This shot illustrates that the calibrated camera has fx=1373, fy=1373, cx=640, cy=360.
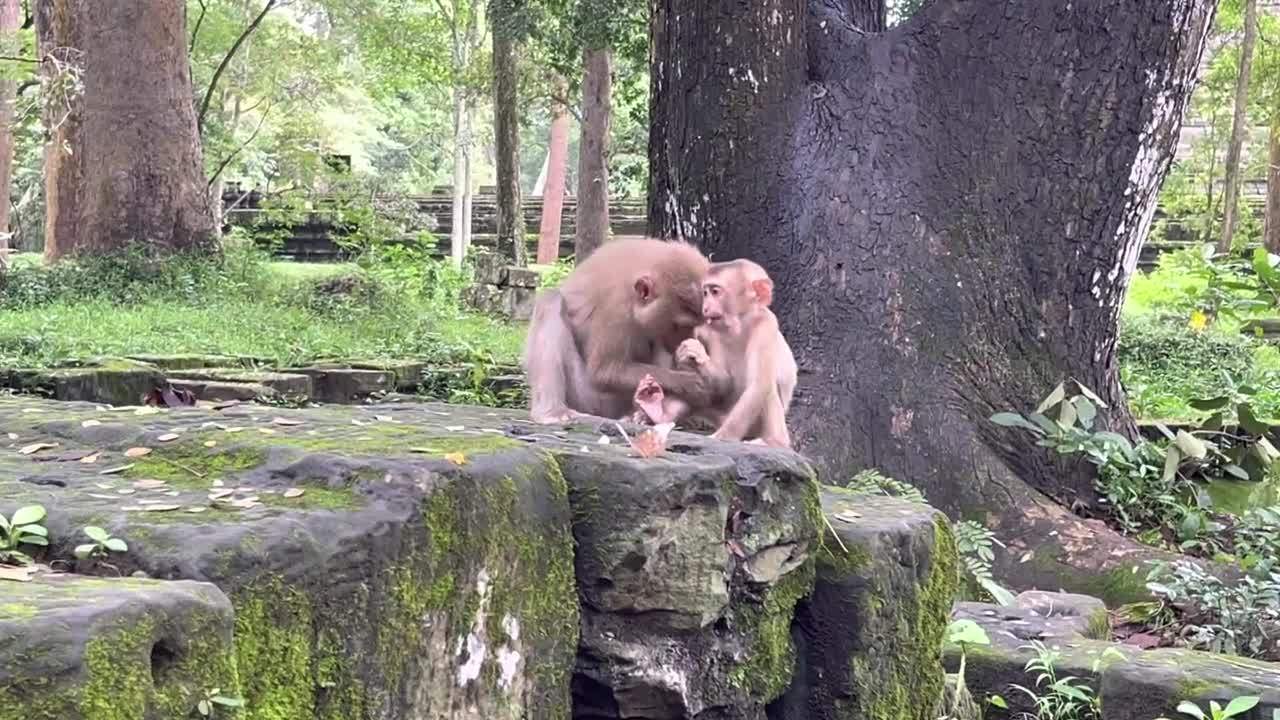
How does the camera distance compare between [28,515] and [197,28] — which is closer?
[28,515]

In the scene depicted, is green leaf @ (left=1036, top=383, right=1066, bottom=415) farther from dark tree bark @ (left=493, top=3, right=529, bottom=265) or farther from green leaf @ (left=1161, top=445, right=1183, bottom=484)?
dark tree bark @ (left=493, top=3, right=529, bottom=265)

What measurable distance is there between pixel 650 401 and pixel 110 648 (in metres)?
2.57

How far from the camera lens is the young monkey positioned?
443 cm

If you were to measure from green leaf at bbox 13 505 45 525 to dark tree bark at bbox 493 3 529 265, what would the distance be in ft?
51.6

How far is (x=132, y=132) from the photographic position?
1299 cm

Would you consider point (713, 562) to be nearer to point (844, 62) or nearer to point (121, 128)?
point (844, 62)

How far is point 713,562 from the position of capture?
3117 millimetres

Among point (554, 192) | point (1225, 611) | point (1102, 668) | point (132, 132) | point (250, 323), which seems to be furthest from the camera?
point (554, 192)

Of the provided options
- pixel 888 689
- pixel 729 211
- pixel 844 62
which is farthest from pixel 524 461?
pixel 844 62

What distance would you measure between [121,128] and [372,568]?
11.7 meters

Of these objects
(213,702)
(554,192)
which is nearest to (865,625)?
(213,702)

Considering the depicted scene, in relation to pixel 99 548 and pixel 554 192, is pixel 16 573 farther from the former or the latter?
pixel 554 192

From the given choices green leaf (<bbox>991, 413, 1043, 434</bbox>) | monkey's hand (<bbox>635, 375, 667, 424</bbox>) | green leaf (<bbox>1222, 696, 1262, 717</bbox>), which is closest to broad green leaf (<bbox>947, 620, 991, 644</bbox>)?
green leaf (<bbox>1222, 696, 1262, 717</bbox>)

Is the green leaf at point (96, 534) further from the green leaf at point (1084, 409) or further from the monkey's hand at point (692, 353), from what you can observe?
the green leaf at point (1084, 409)
